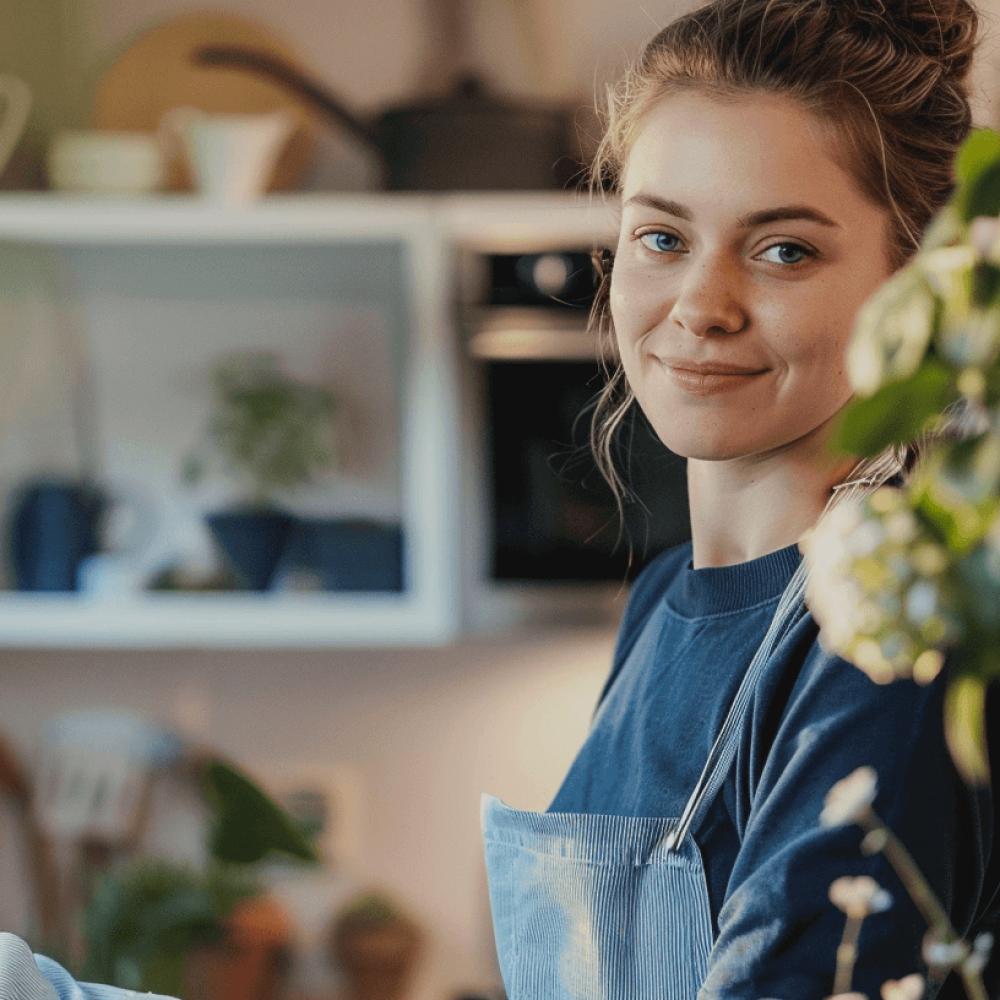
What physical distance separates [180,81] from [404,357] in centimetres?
69

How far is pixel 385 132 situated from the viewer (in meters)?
2.04

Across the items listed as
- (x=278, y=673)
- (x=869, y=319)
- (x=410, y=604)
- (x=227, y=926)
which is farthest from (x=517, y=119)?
(x=869, y=319)

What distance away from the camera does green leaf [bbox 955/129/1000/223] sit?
303 mm

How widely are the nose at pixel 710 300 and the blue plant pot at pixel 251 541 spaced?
1.48 meters

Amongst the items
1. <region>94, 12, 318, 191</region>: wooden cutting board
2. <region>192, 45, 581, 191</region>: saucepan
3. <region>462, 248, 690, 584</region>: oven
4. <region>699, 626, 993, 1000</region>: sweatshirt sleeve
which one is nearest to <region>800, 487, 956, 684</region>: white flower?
<region>699, 626, 993, 1000</region>: sweatshirt sleeve

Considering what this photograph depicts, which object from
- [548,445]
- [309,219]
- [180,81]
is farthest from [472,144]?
[180,81]

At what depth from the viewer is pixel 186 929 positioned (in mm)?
2162

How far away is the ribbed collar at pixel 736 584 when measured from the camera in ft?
2.49

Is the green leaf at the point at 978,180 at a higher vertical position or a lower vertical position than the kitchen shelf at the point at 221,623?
higher

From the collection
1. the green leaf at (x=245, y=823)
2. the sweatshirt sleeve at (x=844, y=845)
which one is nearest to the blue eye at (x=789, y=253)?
the sweatshirt sleeve at (x=844, y=845)

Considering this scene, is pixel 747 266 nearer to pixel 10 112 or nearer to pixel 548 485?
pixel 548 485

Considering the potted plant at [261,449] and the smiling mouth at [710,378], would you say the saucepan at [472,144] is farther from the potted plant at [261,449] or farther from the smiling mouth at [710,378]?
the smiling mouth at [710,378]

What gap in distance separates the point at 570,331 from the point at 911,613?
1620 millimetres

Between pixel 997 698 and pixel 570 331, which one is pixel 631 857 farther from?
pixel 570 331
